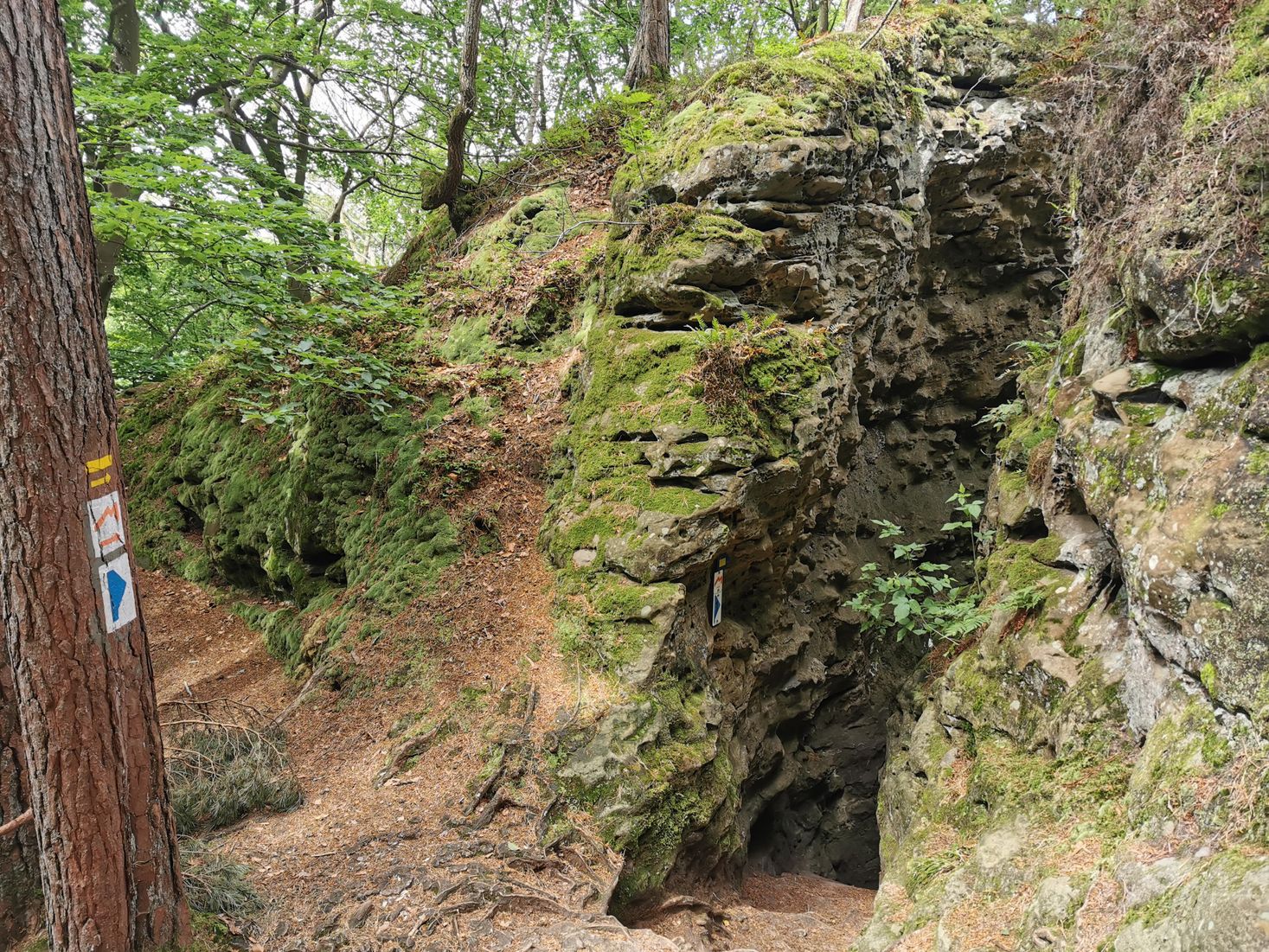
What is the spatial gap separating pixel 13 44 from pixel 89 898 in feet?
12.3

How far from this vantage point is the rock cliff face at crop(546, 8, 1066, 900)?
642cm

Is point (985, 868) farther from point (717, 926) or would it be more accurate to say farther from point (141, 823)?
point (141, 823)

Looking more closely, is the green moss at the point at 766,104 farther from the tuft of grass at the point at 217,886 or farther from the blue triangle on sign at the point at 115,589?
the tuft of grass at the point at 217,886

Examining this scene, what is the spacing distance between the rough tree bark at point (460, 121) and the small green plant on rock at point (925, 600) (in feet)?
26.7

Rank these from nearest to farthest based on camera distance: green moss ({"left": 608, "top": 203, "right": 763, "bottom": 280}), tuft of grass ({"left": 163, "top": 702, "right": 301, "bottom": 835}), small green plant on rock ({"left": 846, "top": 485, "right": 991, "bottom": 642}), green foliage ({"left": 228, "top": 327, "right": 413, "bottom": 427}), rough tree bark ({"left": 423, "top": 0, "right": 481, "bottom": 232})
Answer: tuft of grass ({"left": 163, "top": 702, "right": 301, "bottom": 835})
small green plant on rock ({"left": 846, "top": 485, "right": 991, "bottom": 642})
green foliage ({"left": 228, "top": 327, "right": 413, "bottom": 427})
green moss ({"left": 608, "top": 203, "right": 763, "bottom": 280})
rough tree bark ({"left": 423, "top": 0, "right": 481, "bottom": 232})

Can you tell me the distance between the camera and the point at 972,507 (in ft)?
20.4

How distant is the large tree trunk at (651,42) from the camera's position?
1091cm

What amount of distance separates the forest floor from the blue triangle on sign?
7.01 feet

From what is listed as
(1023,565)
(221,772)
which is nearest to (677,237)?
(1023,565)

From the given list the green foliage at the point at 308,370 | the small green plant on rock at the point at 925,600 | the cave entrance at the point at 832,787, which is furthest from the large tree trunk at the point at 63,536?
the cave entrance at the point at 832,787

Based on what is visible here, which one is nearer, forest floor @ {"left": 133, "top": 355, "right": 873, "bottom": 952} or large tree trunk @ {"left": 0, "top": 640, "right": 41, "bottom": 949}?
large tree trunk @ {"left": 0, "top": 640, "right": 41, "bottom": 949}

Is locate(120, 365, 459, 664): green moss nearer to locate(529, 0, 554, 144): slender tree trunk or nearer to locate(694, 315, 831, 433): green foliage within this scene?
locate(694, 315, 831, 433): green foliage

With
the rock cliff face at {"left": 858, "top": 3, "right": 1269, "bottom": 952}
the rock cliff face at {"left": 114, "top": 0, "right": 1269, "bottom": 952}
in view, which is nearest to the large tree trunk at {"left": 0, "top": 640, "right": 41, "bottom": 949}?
the rock cliff face at {"left": 114, "top": 0, "right": 1269, "bottom": 952}

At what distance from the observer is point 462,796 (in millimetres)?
5398
